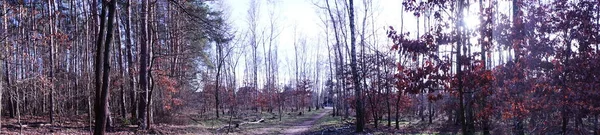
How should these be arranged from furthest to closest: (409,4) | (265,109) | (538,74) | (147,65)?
(265,109)
(147,65)
(409,4)
(538,74)

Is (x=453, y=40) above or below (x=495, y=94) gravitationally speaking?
above

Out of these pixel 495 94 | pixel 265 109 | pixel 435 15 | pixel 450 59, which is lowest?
pixel 265 109

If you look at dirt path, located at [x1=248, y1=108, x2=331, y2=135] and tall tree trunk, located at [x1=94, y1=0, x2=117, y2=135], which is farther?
dirt path, located at [x1=248, y1=108, x2=331, y2=135]

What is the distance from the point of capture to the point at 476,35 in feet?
31.9

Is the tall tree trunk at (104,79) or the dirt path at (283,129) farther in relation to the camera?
the dirt path at (283,129)

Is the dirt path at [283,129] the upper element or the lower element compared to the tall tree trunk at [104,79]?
lower

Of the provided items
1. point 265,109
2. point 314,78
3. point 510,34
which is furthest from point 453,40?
point 314,78

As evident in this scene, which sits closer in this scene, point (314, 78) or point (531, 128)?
point (531, 128)

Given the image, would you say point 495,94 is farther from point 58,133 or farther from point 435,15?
point 58,133

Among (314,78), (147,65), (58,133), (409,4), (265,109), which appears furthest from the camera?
(314,78)

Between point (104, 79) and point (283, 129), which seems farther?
point (283, 129)

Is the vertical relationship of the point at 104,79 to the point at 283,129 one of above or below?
above

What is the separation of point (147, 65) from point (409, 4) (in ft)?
37.3

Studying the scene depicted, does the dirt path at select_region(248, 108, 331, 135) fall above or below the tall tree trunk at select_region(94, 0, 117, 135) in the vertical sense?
below
